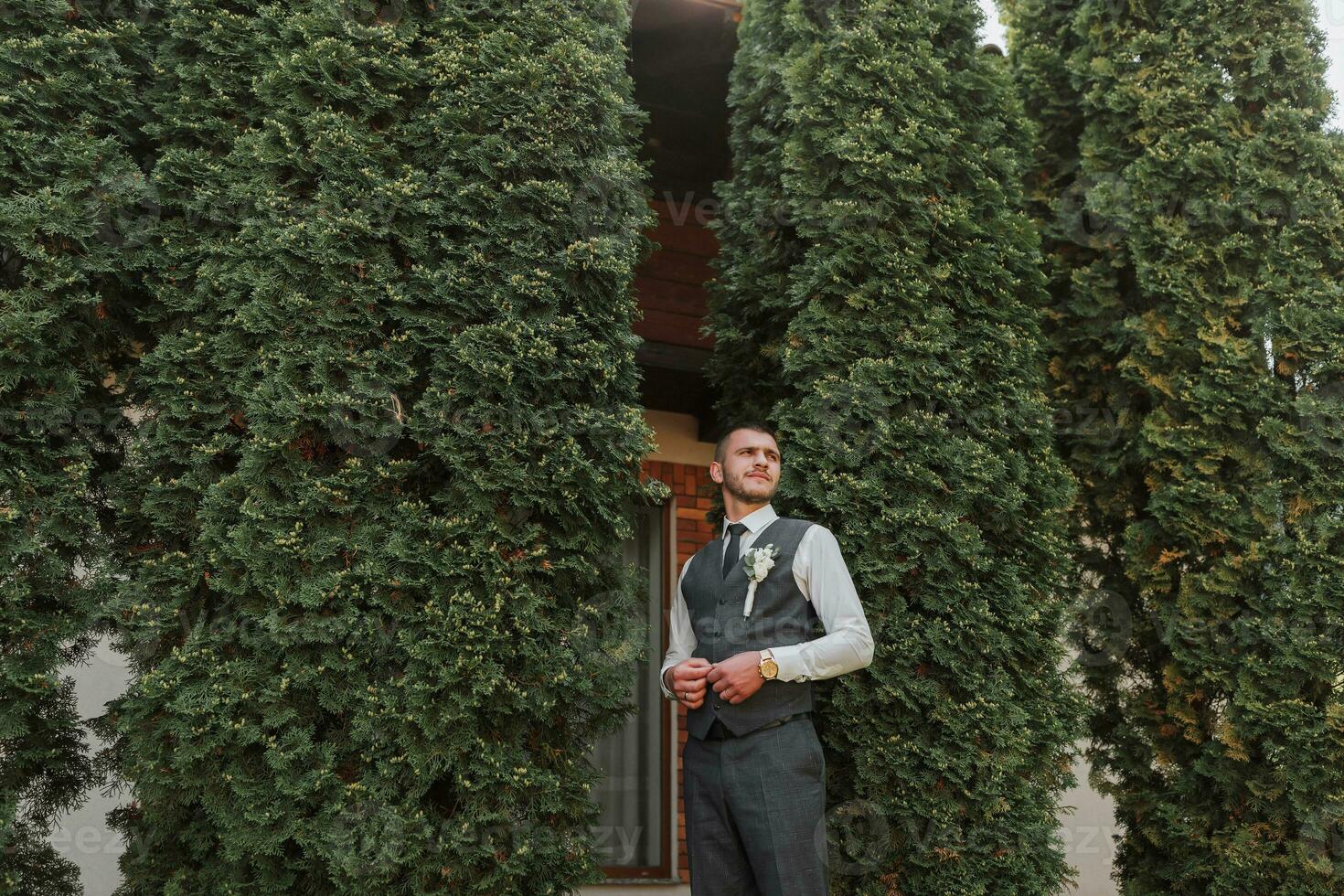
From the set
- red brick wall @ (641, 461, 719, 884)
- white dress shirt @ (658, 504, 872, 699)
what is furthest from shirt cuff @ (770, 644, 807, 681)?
red brick wall @ (641, 461, 719, 884)

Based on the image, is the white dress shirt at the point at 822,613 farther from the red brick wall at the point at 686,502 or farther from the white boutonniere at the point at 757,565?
the red brick wall at the point at 686,502

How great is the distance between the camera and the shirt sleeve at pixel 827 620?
3.18 meters

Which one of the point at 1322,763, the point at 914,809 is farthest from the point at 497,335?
the point at 1322,763

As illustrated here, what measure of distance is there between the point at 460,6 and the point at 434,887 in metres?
3.09

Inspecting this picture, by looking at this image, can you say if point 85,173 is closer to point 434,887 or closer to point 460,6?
point 460,6

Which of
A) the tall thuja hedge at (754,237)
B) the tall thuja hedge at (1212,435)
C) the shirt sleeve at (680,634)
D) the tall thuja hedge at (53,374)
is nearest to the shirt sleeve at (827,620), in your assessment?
the shirt sleeve at (680,634)

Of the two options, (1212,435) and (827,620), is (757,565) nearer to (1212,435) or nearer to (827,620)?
(827,620)

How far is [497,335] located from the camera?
3.45m

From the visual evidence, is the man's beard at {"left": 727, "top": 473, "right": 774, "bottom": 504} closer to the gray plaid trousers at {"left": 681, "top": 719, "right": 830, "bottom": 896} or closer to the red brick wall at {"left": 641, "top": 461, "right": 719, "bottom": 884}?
the gray plaid trousers at {"left": 681, "top": 719, "right": 830, "bottom": 896}

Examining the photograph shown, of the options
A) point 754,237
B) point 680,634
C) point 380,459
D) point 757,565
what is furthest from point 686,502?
point 380,459

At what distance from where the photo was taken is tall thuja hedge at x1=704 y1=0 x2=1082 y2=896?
3752mm

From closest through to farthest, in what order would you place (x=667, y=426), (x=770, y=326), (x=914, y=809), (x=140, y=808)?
(x=140, y=808)
(x=914, y=809)
(x=770, y=326)
(x=667, y=426)

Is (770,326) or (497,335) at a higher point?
(770,326)

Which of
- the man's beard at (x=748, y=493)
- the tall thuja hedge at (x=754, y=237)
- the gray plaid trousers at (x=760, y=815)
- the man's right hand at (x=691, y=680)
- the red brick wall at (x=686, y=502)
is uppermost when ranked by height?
the tall thuja hedge at (x=754, y=237)
